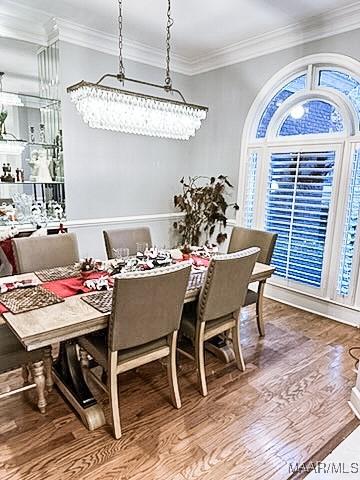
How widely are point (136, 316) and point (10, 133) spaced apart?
2.91m

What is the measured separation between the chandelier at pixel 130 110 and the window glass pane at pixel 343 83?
1.65m

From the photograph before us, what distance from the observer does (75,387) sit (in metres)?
2.24

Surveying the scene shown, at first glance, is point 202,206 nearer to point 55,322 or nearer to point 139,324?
point 139,324

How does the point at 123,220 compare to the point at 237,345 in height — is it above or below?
above

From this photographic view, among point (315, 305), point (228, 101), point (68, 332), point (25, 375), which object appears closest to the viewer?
point (68, 332)

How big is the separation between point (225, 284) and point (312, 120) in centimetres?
252

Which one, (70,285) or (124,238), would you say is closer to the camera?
(70,285)

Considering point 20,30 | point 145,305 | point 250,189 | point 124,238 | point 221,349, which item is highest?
point 20,30

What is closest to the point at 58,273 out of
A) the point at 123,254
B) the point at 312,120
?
the point at 123,254

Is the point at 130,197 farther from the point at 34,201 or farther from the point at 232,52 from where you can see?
the point at 232,52

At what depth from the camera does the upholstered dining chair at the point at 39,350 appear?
79.1 inches

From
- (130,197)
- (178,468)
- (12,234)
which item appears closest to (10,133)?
(12,234)

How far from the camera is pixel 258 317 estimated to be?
10.8 feet

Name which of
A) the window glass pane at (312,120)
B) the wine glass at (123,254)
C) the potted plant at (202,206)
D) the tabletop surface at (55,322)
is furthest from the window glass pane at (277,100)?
the tabletop surface at (55,322)
